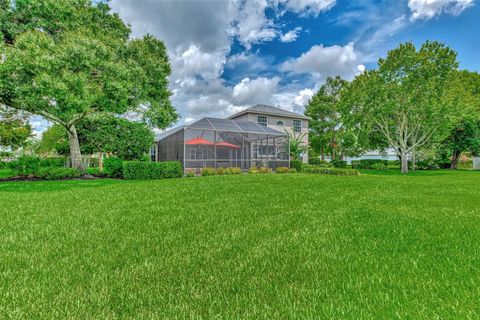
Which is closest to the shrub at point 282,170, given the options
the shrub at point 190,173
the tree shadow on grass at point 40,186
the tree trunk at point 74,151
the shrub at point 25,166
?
the shrub at point 190,173

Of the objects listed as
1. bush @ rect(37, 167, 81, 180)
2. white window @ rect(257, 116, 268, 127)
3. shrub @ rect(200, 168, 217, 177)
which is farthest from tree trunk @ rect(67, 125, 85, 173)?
white window @ rect(257, 116, 268, 127)

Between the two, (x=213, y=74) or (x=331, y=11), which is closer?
(x=331, y=11)

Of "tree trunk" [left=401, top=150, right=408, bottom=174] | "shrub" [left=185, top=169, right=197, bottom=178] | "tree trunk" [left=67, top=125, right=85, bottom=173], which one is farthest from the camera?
"tree trunk" [left=401, top=150, right=408, bottom=174]

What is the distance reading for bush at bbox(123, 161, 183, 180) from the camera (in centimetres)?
1334

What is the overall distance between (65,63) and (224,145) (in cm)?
1146

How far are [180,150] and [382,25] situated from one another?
15.0 meters

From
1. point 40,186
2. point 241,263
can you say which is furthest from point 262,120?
point 241,263

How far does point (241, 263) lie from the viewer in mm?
2934

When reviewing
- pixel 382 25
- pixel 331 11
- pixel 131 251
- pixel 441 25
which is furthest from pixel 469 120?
pixel 131 251

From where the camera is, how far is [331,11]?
42.4 ft

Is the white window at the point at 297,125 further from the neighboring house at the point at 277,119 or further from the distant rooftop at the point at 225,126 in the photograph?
the distant rooftop at the point at 225,126

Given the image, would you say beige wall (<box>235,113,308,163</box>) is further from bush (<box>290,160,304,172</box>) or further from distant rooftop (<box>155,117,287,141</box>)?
bush (<box>290,160,304,172</box>)

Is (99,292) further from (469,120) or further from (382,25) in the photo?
(469,120)

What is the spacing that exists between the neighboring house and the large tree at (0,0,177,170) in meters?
14.4
